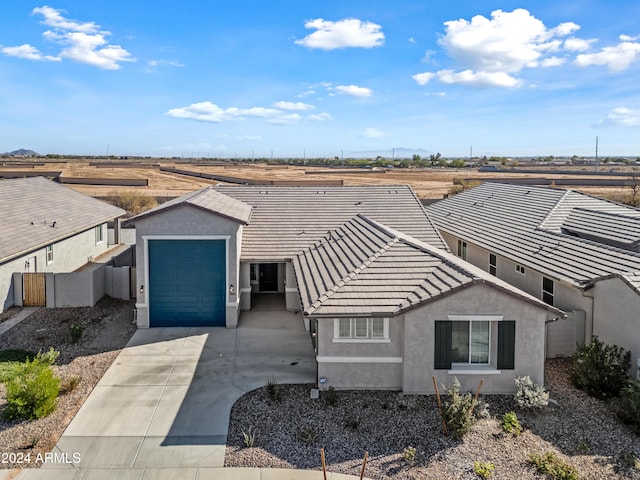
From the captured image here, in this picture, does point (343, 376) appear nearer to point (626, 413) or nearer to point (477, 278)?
point (477, 278)

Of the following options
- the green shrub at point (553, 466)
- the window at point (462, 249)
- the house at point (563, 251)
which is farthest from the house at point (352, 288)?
the window at point (462, 249)

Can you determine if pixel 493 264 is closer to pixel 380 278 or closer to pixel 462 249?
pixel 462 249

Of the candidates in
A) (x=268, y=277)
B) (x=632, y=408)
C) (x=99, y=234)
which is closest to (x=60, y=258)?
(x=99, y=234)

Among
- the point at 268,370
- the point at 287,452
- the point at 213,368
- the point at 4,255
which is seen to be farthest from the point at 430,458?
the point at 4,255

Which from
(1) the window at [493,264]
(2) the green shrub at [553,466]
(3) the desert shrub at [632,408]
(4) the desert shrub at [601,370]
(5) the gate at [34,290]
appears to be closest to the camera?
(2) the green shrub at [553,466]


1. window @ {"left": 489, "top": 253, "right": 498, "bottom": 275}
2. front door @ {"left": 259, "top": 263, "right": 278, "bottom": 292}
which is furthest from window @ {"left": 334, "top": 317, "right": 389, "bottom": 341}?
window @ {"left": 489, "top": 253, "right": 498, "bottom": 275}

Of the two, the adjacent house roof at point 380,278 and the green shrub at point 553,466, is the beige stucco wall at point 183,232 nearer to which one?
the adjacent house roof at point 380,278
